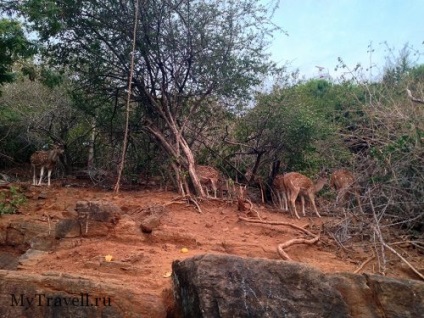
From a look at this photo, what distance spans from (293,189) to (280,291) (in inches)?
245

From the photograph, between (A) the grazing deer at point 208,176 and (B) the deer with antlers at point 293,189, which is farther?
(A) the grazing deer at point 208,176

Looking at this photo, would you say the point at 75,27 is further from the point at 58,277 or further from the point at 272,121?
the point at 58,277

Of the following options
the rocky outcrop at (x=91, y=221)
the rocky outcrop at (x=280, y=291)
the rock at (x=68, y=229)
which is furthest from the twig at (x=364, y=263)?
the rock at (x=68, y=229)

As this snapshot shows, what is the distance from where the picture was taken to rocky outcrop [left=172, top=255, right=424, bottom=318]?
5422 millimetres

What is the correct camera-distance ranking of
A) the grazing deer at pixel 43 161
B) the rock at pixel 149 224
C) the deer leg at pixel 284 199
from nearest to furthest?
the rock at pixel 149 224 → the deer leg at pixel 284 199 → the grazing deer at pixel 43 161

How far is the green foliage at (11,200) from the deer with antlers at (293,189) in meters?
6.01

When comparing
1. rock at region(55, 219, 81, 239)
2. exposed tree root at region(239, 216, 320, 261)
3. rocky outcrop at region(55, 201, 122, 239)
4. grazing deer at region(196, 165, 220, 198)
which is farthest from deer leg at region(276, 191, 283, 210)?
rock at region(55, 219, 81, 239)

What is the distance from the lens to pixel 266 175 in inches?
526

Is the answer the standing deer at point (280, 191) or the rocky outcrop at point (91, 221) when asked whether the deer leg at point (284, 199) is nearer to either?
the standing deer at point (280, 191)

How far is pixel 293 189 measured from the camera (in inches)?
456

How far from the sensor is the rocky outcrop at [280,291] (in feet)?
17.8

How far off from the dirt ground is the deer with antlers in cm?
87

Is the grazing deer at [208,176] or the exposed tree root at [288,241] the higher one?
the grazing deer at [208,176]

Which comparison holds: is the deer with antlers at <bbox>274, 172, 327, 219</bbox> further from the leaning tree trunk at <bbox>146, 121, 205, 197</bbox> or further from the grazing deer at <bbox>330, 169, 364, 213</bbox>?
the leaning tree trunk at <bbox>146, 121, 205, 197</bbox>
